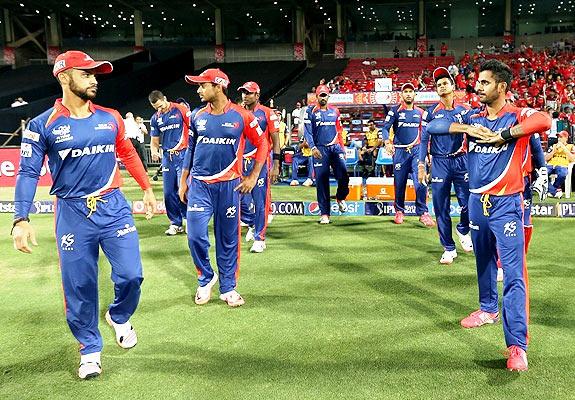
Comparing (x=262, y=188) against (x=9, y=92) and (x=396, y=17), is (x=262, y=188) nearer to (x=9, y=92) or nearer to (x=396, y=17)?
(x=9, y=92)

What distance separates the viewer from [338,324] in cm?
499

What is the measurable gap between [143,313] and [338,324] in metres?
1.88

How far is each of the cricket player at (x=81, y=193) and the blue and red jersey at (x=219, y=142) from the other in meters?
1.44

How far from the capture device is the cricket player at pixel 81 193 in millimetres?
3855

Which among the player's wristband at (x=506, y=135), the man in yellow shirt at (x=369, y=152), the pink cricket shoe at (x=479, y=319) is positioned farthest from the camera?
the man in yellow shirt at (x=369, y=152)

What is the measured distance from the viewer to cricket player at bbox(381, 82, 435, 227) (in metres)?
9.50

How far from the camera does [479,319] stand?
15.9ft

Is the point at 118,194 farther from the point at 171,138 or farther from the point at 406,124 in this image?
the point at 406,124

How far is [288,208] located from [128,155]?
697 cm

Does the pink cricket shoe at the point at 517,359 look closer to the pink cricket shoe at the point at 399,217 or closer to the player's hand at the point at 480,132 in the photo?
the player's hand at the point at 480,132

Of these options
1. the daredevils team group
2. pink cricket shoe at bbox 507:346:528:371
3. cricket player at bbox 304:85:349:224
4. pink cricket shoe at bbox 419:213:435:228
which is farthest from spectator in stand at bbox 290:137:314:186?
pink cricket shoe at bbox 507:346:528:371

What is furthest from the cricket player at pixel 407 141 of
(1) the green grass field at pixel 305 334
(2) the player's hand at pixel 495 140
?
(2) the player's hand at pixel 495 140

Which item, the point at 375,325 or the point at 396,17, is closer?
the point at 375,325

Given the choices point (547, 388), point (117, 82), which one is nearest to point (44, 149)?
point (547, 388)
